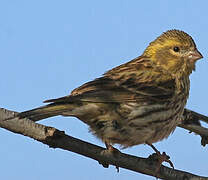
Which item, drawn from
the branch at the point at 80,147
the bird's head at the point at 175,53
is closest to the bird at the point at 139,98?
the bird's head at the point at 175,53

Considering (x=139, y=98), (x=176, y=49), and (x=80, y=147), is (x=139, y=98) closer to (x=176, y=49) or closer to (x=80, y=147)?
(x=176, y=49)

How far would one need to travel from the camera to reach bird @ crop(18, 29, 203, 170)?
182 inches

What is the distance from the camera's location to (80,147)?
11.5 ft

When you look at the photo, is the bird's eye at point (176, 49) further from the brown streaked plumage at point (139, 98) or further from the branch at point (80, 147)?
the branch at point (80, 147)

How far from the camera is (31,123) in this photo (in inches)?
136

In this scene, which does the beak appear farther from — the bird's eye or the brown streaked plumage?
the bird's eye

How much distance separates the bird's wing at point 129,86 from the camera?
4781mm

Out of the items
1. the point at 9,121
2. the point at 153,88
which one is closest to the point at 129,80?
the point at 153,88

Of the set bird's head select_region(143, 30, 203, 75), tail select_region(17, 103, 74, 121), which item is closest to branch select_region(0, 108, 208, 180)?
tail select_region(17, 103, 74, 121)

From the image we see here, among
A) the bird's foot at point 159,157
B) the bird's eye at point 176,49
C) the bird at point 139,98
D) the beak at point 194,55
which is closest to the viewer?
the bird's foot at point 159,157

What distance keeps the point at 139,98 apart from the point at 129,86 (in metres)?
0.25

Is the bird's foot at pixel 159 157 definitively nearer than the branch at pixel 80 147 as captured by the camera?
No

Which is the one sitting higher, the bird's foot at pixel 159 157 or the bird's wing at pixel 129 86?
the bird's wing at pixel 129 86

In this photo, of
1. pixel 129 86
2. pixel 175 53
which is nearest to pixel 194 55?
pixel 175 53
